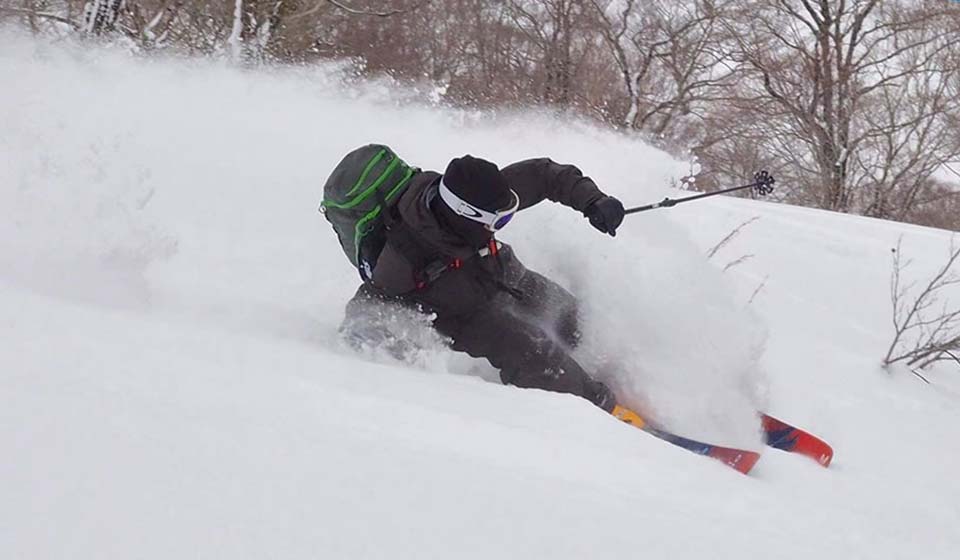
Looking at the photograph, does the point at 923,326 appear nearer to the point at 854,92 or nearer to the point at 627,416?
the point at 627,416

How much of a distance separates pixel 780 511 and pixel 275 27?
14.1m

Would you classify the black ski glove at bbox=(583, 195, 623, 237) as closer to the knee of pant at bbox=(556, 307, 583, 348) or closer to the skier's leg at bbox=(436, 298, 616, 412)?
the skier's leg at bbox=(436, 298, 616, 412)

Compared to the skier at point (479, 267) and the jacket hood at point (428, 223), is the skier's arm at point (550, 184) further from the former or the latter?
the jacket hood at point (428, 223)

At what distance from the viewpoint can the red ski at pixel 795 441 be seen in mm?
3262

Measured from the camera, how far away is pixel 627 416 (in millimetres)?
3414

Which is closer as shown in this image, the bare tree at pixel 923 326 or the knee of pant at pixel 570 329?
the knee of pant at pixel 570 329

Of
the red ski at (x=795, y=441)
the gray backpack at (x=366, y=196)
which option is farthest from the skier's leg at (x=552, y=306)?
the red ski at (x=795, y=441)

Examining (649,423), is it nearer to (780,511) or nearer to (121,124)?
(780,511)

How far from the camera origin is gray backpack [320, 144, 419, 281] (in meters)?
3.31

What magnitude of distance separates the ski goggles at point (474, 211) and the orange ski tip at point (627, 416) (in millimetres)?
895

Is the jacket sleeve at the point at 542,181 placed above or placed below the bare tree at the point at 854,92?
below

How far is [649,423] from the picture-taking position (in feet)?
11.5

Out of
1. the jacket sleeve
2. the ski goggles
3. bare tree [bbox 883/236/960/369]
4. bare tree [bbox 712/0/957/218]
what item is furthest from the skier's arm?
bare tree [bbox 712/0/957/218]

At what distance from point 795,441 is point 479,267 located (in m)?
1.42
